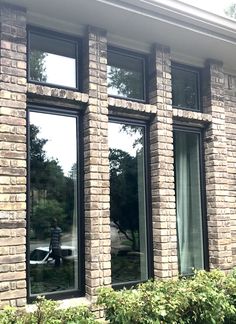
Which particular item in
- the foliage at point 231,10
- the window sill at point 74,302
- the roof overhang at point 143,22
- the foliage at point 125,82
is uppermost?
the foliage at point 231,10

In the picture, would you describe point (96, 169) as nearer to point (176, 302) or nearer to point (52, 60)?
point (52, 60)

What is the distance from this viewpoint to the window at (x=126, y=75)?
15.3ft

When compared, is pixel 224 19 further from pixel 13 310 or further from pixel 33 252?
pixel 13 310

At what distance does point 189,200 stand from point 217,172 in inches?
19.1

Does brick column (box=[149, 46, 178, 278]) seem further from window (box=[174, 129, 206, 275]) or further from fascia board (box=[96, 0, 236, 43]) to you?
fascia board (box=[96, 0, 236, 43])

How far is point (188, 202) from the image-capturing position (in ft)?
16.9

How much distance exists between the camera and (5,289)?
3514mm

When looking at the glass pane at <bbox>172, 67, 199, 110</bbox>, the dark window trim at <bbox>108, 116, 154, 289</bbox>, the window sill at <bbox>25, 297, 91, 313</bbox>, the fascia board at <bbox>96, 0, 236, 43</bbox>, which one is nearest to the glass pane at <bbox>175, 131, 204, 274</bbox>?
the glass pane at <bbox>172, 67, 199, 110</bbox>

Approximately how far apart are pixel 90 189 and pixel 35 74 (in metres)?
1.26

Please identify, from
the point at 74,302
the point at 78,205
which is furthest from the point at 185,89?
the point at 74,302

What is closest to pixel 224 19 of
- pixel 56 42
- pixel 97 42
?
pixel 97 42

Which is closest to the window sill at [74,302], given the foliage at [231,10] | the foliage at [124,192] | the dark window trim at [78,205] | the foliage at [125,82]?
the dark window trim at [78,205]

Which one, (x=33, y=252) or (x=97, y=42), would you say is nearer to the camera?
(x=33, y=252)

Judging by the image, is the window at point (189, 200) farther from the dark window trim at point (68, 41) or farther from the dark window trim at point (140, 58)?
the dark window trim at point (68, 41)
